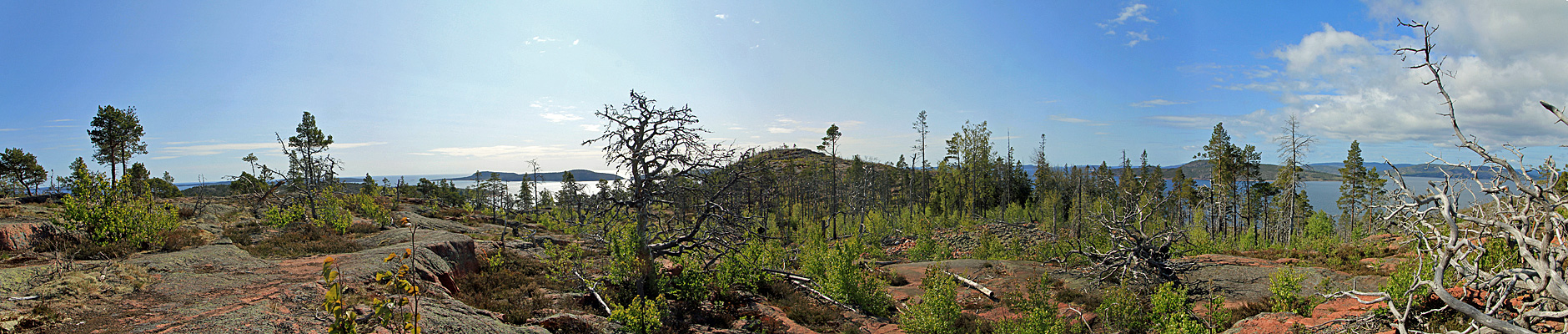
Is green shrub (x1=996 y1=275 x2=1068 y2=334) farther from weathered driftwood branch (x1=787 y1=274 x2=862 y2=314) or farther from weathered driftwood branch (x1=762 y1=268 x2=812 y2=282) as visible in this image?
weathered driftwood branch (x1=762 y1=268 x2=812 y2=282)

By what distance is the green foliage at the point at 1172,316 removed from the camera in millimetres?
8633

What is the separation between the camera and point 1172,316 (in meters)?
8.75

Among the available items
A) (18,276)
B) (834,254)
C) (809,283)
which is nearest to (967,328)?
(834,254)

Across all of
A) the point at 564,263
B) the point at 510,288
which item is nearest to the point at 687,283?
the point at 564,263

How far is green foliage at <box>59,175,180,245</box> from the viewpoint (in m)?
11.3

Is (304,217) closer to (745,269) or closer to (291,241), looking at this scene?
(291,241)

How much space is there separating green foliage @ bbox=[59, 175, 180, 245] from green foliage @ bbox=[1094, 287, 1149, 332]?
65.8 ft

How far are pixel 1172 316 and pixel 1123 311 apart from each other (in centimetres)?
240

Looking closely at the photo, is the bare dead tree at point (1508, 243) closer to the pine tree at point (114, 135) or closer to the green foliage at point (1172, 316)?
the green foliage at point (1172, 316)

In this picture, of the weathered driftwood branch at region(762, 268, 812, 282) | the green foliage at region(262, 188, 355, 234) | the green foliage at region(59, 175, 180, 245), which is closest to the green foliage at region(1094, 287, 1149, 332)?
the weathered driftwood branch at region(762, 268, 812, 282)

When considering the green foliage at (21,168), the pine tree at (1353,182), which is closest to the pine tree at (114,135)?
the green foliage at (21,168)

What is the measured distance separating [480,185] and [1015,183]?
63.4 meters

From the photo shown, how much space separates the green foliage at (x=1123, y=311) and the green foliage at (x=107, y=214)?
20053mm

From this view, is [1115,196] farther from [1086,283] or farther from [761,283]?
[761,283]
